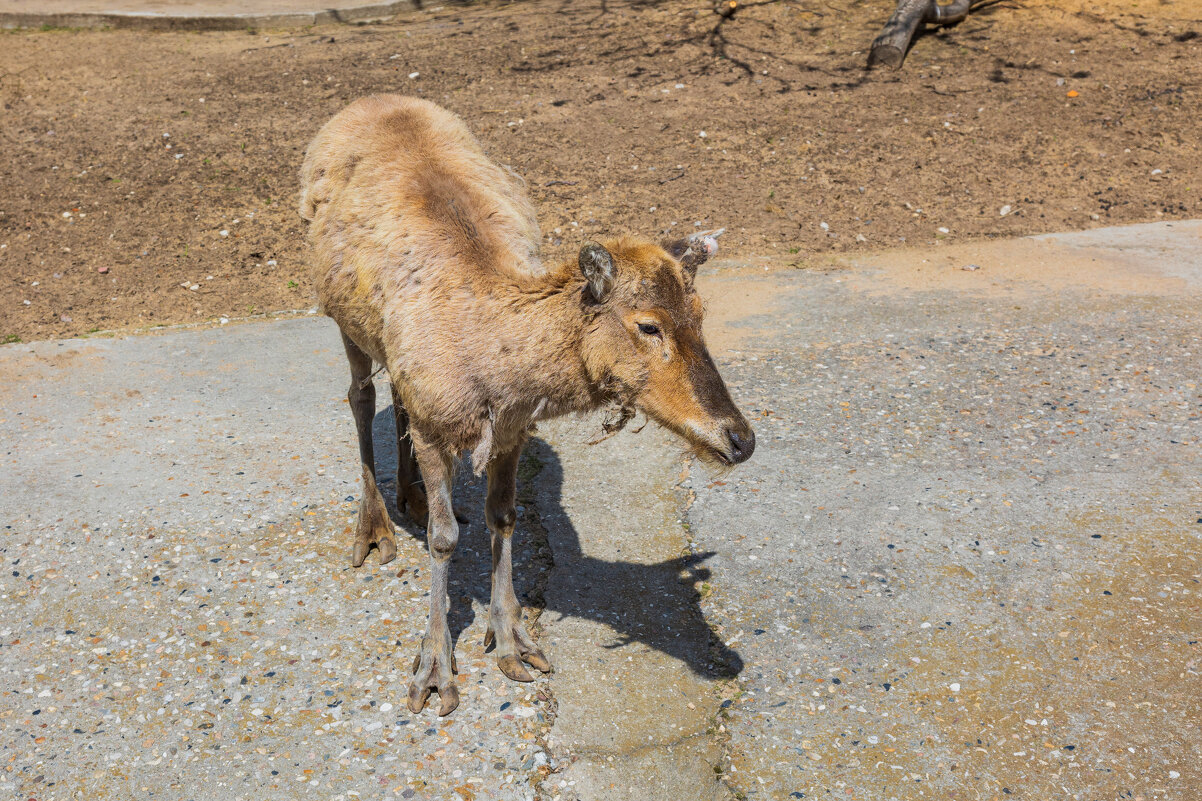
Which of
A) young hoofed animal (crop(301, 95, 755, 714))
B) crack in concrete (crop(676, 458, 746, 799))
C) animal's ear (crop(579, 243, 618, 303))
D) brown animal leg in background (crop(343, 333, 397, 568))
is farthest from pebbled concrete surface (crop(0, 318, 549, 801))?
animal's ear (crop(579, 243, 618, 303))

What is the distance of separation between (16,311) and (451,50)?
274 inches

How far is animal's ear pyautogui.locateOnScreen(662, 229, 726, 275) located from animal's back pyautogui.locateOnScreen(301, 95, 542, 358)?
69 centimetres

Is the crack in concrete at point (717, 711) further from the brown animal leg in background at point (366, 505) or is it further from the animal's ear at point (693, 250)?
the animal's ear at point (693, 250)

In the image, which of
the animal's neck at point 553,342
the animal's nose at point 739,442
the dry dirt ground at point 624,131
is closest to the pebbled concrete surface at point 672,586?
the animal's neck at point 553,342

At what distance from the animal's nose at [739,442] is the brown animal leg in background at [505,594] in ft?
4.39

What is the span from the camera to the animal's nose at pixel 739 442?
3549mm

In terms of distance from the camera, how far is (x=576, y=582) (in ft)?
16.9

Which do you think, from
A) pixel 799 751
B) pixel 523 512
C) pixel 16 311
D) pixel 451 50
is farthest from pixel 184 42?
pixel 799 751

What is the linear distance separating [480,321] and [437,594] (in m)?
1.36

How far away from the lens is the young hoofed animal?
148 inches

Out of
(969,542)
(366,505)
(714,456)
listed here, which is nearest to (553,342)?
(714,456)

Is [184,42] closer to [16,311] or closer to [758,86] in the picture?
[16,311]

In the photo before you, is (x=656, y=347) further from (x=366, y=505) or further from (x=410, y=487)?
(x=410, y=487)

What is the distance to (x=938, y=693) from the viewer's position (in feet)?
14.1
